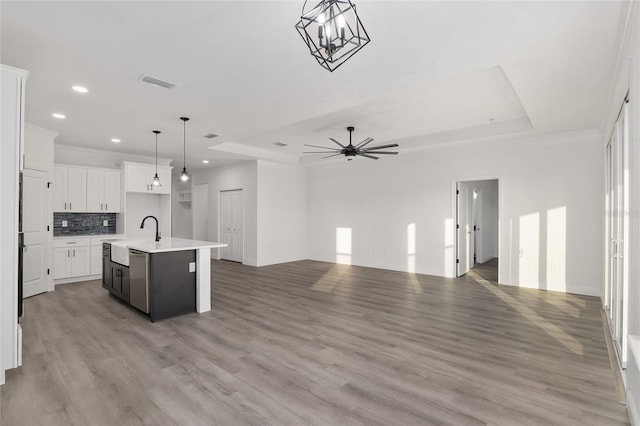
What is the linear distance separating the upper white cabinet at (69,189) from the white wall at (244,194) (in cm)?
339

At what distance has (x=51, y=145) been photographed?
5.43m

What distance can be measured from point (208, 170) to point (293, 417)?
8.60m

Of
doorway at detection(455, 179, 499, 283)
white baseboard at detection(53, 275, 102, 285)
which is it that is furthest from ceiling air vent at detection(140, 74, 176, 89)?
doorway at detection(455, 179, 499, 283)

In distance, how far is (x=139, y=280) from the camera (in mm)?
4148

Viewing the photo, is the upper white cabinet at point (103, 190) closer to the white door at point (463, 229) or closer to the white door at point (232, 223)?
the white door at point (232, 223)

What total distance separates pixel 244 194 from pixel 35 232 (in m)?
4.29

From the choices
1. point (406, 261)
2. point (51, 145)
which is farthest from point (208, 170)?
point (406, 261)

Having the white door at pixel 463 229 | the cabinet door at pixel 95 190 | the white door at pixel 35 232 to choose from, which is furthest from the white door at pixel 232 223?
the white door at pixel 463 229

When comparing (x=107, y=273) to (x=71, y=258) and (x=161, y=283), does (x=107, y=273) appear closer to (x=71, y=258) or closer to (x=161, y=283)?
(x=71, y=258)

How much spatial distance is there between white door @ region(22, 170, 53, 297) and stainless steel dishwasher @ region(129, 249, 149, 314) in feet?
6.46

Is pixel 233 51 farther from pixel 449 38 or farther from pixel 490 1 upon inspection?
pixel 490 1

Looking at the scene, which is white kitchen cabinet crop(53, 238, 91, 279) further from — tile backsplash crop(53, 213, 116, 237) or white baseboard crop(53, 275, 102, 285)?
tile backsplash crop(53, 213, 116, 237)

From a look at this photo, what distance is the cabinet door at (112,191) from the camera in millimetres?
6496

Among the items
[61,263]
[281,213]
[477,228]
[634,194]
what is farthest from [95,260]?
[477,228]
